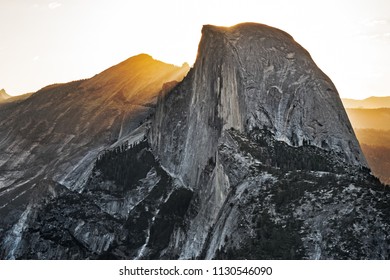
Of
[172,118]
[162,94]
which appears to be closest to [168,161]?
[172,118]

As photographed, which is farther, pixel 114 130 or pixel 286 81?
pixel 114 130

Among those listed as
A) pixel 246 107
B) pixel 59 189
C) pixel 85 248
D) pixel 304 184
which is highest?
pixel 246 107

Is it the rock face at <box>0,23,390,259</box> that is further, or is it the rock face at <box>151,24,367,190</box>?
the rock face at <box>151,24,367,190</box>

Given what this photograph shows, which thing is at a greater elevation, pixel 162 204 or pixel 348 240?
pixel 348 240

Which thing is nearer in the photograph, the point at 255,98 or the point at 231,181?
the point at 231,181

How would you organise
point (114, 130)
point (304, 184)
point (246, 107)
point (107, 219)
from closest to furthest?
point (304, 184) → point (246, 107) → point (107, 219) → point (114, 130)

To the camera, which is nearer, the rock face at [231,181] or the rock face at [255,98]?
the rock face at [231,181]

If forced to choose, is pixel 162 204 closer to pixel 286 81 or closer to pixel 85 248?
pixel 85 248

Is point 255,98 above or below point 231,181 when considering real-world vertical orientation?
above
